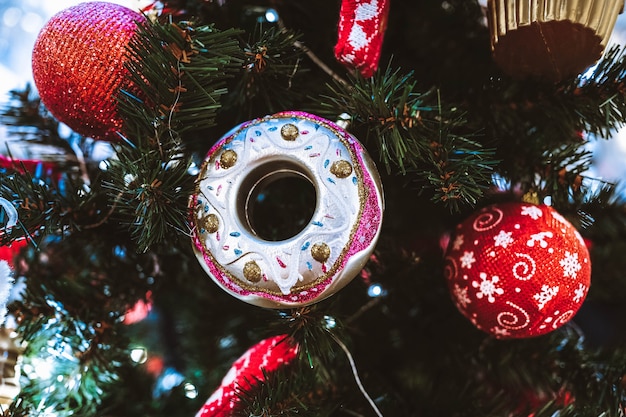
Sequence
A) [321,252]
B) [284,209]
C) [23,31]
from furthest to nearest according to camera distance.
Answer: [23,31]
[284,209]
[321,252]

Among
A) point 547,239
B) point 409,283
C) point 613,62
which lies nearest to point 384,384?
point 409,283

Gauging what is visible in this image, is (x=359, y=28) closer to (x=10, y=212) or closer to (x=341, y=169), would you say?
(x=341, y=169)

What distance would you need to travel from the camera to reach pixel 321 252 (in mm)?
459

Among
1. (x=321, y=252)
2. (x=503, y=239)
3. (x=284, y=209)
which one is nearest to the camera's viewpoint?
(x=321, y=252)

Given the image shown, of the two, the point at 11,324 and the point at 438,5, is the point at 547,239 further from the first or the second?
the point at 11,324

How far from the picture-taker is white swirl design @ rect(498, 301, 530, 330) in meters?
0.55

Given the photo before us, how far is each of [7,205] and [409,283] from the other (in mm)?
475

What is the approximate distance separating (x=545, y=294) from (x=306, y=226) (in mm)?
255

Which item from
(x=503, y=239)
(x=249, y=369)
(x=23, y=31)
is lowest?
(x=23, y=31)

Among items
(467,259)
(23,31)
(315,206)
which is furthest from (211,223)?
(23,31)

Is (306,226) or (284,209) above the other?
(306,226)

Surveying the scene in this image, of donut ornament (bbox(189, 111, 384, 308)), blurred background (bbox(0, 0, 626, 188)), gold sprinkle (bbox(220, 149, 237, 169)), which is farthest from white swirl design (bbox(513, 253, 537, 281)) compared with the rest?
blurred background (bbox(0, 0, 626, 188))

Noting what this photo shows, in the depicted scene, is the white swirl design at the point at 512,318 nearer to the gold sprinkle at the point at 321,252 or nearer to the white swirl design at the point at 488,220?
the white swirl design at the point at 488,220

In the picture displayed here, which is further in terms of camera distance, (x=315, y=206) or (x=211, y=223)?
(x=315, y=206)
